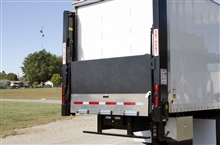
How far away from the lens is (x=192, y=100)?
23.5 ft

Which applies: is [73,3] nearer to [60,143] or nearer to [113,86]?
[113,86]

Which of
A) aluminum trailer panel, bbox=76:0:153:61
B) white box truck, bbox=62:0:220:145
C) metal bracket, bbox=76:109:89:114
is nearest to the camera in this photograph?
white box truck, bbox=62:0:220:145

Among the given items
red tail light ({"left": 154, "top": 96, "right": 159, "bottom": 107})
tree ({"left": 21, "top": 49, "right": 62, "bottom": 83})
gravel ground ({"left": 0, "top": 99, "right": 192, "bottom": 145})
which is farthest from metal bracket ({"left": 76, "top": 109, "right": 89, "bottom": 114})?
tree ({"left": 21, "top": 49, "right": 62, "bottom": 83})

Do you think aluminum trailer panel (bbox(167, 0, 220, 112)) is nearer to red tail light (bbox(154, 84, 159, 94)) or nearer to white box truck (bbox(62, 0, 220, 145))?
white box truck (bbox(62, 0, 220, 145))

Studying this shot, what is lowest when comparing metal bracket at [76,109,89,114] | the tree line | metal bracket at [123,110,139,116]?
metal bracket at [76,109,89,114]

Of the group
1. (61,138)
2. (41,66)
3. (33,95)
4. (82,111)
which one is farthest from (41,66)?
(82,111)

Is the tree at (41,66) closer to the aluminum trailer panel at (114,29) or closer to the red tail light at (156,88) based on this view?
the aluminum trailer panel at (114,29)

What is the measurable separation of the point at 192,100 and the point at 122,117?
152 cm

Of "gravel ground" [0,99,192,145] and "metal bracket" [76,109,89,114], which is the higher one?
"metal bracket" [76,109,89,114]

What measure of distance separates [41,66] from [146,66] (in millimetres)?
124098

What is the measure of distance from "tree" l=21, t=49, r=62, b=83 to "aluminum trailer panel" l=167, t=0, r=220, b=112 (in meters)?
119

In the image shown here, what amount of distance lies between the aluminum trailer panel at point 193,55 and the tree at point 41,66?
118769mm

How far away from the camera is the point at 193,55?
A: 7.20m

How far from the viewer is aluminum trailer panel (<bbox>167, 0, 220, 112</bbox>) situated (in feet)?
21.4
